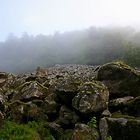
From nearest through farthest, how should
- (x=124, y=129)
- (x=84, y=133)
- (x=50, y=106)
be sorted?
(x=124, y=129), (x=84, y=133), (x=50, y=106)

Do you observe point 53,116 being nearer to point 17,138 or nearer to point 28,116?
point 28,116

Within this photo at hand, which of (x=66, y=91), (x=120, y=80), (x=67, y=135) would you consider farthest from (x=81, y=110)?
(x=120, y=80)

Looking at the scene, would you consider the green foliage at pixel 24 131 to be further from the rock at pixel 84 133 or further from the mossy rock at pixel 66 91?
the mossy rock at pixel 66 91

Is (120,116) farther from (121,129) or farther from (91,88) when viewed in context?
(91,88)

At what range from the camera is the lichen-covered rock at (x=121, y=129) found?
28.7 meters

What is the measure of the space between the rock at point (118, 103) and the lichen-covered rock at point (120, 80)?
5.44 feet

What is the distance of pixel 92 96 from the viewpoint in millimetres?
31875

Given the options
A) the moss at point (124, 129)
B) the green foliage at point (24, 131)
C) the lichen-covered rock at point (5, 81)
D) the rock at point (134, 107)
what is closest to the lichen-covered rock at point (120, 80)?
the rock at point (134, 107)

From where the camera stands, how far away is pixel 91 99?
31.6 metres

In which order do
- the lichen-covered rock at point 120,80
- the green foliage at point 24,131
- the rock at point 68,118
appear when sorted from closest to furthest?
the green foliage at point 24,131, the rock at point 68,118, the lichen-covered rock at point 120,80

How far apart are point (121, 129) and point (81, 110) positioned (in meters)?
3.72

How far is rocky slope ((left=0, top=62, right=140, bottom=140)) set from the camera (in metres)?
29.3

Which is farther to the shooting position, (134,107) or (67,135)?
(134,107)

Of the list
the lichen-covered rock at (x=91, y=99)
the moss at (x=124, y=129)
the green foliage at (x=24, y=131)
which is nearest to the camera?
the moss at (x=124, y=129)
